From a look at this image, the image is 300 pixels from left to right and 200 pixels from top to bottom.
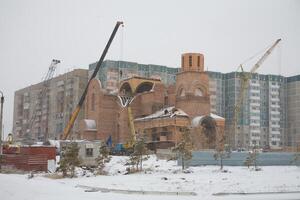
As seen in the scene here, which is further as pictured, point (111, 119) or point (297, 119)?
point (297, 119)

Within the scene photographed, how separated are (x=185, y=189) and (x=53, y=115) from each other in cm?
11514

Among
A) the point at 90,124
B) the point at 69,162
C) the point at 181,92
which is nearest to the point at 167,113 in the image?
the point at 181,92

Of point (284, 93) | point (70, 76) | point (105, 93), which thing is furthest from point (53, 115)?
point (284, 93)

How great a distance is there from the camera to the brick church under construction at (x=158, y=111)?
71812mm

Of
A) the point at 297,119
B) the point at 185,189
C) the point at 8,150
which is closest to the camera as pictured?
the point at 185,189

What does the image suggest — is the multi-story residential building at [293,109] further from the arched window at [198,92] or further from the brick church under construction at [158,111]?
the arched window at [198,92]

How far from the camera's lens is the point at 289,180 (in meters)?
33.1

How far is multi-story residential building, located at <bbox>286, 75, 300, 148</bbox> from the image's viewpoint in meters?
127

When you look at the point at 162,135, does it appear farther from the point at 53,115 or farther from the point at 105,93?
the point at 53,115

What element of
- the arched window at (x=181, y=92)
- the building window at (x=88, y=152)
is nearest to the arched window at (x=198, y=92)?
the arched window at (x=181, y=92)

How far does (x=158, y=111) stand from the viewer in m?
80.1

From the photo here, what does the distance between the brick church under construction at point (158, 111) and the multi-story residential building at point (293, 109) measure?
57.0 metres

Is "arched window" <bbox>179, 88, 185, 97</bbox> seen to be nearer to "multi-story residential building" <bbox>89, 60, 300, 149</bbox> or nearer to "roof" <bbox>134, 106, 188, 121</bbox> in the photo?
"roof" <bbox>134, 106, 188, 121</bbox>

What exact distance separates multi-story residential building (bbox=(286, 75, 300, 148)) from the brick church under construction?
187ft
